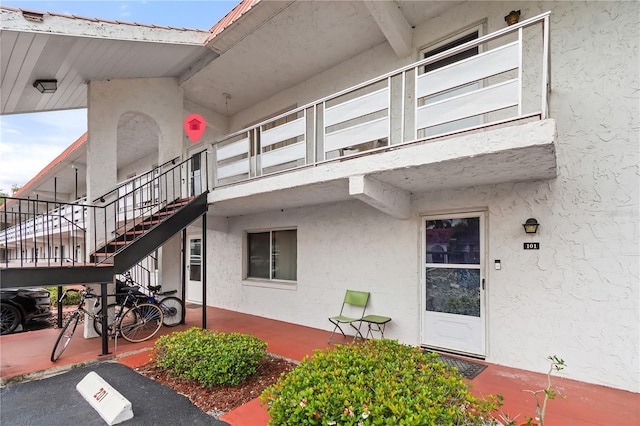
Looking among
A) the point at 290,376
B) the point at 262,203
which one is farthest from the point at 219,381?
the point at 262,203

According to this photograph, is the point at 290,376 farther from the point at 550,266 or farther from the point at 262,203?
the point at 262,203

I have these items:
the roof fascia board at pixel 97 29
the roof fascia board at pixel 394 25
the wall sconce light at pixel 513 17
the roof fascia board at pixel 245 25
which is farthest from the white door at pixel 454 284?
the roof fascia board at pixel 97 29

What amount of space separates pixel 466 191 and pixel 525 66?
1888 millimetres

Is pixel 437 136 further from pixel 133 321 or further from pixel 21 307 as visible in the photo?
pixel 21 307

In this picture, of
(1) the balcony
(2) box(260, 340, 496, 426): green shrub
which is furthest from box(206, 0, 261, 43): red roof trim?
(2) box(260, 340, 496, 426): green shrub

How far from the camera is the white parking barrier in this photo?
10.7ft

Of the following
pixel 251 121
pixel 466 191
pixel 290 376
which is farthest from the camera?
pixel 251 121

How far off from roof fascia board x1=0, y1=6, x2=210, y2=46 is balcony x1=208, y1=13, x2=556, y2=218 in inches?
90.7

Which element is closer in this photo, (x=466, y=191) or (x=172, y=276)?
(x=466, y=191)

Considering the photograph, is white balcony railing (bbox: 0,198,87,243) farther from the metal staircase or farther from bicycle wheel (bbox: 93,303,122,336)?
bicycle wheel (bbox: 93,303,122,336)

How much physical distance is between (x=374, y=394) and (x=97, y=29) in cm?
654

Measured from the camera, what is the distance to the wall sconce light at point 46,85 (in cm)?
622

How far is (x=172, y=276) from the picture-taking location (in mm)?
7250

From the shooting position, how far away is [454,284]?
5.07 metres
